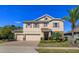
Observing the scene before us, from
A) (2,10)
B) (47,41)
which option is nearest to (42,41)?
(47,41)

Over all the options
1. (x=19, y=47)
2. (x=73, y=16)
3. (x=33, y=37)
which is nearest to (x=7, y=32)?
(x=19, y=47)

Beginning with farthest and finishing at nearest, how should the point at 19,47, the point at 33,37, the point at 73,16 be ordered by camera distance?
the point at 33,37 < the point at 19,47 < the point at 73,16

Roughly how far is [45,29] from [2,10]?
143 cm

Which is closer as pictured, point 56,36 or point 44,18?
point 44,18

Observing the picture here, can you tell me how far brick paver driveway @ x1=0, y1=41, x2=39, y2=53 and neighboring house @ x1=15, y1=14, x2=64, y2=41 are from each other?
16cm

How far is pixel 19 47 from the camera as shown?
9078 millimetres

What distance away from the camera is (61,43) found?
906 cm

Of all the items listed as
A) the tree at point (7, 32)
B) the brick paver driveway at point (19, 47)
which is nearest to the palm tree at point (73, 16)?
the brick paver driveway at point (19, 47)

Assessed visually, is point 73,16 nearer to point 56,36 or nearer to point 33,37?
point 56,36

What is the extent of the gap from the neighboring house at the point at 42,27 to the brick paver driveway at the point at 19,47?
16 cm

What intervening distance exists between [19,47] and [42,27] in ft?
3.06

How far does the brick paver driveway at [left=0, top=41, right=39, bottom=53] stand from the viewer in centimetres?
897

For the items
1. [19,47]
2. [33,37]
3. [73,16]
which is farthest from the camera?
[33,37]
